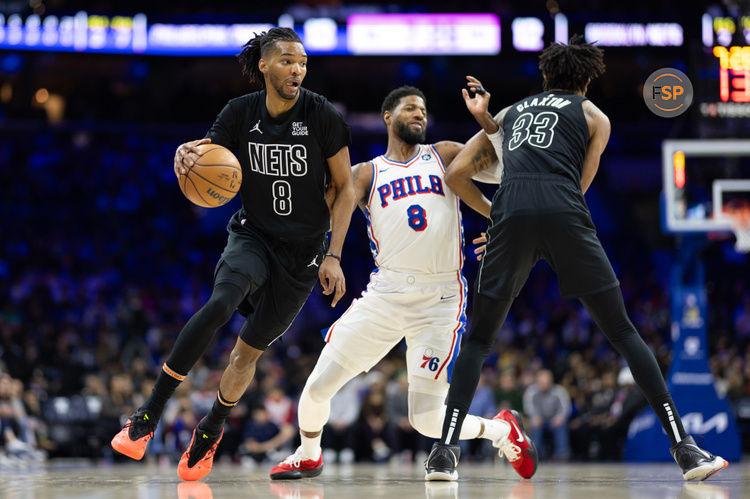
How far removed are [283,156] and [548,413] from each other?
8970 mm

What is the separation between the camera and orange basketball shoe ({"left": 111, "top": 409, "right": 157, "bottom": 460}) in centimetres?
457

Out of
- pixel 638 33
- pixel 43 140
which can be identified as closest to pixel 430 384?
pixel 638 33

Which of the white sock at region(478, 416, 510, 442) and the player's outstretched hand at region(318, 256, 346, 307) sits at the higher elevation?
the player's outstretched hand at region(318, 256, 346, 307)

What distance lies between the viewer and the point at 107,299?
778 inches

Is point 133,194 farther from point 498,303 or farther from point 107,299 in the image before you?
point 498,303

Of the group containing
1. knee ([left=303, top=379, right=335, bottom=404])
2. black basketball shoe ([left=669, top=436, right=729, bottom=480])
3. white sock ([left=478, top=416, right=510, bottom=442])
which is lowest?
white sock ([left=478, top=416, right=510, bottom=442])

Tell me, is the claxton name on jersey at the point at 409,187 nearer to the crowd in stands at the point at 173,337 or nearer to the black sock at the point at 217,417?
the black sock at the point at 217,417

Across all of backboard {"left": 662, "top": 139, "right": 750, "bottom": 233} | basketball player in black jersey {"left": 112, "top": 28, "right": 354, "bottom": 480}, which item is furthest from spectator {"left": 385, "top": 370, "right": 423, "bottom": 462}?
basketball player in black jersey {"left": 112, "top": 28, "right": 354, "bottom": 480}

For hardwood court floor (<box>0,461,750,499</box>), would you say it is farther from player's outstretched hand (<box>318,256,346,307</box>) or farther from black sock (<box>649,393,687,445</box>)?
player's outstretched hand (<box>318,256,346,307</box>)

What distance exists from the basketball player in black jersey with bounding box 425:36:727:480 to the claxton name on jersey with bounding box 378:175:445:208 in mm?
829

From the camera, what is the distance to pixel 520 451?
5449 mm

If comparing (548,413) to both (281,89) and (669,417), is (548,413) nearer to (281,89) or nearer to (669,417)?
(669,417)

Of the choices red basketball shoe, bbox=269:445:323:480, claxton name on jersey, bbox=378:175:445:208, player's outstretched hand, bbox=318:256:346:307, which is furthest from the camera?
claxton name on jersey, bbox=378:175:445:208

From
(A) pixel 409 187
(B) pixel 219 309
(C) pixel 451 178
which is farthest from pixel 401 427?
(B) pixel 219 309
